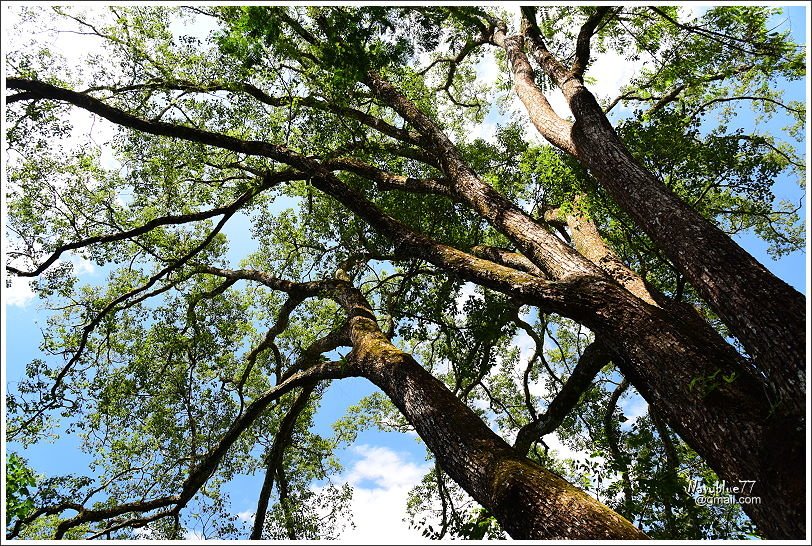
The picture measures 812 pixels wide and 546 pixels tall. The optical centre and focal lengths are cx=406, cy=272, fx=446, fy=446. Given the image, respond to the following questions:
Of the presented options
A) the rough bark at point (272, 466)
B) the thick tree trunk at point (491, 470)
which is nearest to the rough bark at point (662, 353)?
the thick tree trunk at point (491, 470)

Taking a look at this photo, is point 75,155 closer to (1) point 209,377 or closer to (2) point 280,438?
(1) point 209,377

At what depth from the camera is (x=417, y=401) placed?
4520mm

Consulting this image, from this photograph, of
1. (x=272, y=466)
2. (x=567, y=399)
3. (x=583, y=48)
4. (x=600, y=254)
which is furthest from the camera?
(x=272, y=466)

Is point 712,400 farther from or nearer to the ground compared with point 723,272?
nearer to the ground

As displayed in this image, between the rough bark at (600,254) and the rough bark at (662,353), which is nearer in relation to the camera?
the rough bark at (662,353)

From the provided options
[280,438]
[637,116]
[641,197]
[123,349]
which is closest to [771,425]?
[641,197]

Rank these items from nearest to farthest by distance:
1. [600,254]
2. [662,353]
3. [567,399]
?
1. [662,353]
2. [567,399]
3. [600,254]

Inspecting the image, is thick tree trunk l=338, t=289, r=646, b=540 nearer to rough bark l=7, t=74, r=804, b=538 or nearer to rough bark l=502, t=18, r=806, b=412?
rough bark l=7, t=74, r=804, b=538

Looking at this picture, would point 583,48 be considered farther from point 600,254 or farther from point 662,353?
point 662,353

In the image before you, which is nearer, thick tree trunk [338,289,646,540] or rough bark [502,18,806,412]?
rough bark [502,18,806,412]

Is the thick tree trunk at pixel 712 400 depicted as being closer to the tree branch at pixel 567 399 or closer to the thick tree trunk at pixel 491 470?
the thick tree trunk at pixel 491 470

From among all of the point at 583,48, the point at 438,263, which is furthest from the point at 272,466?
the point at 583,48

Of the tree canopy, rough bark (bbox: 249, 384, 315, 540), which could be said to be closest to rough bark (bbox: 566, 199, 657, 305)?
the tree canopy

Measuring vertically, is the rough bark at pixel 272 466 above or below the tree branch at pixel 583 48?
below
